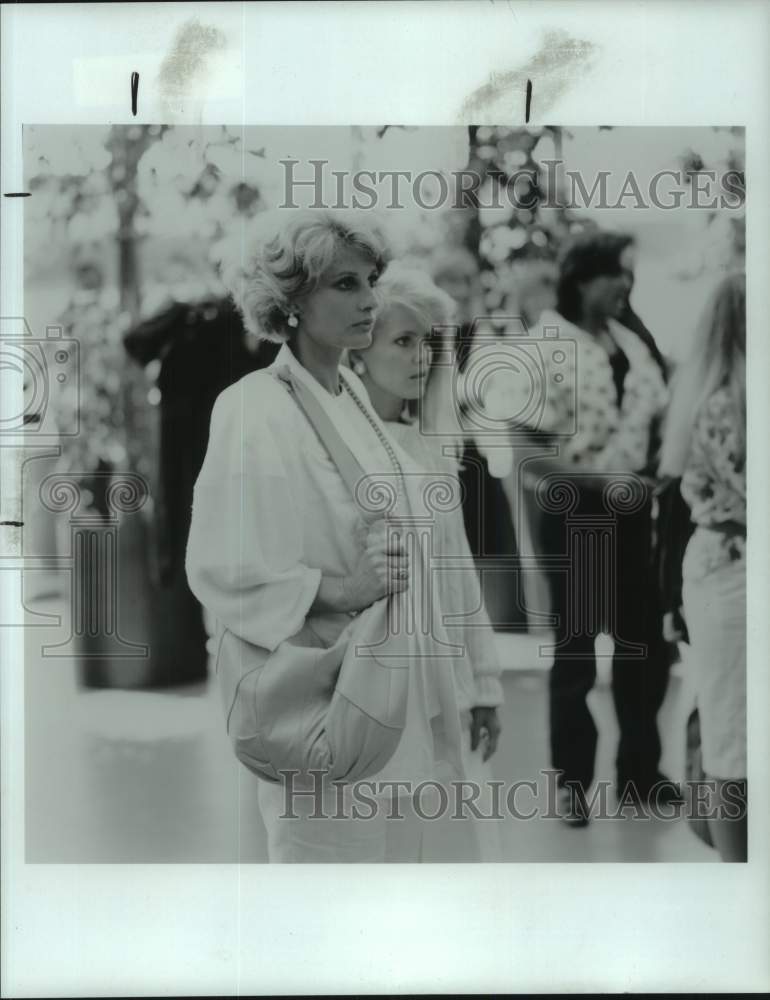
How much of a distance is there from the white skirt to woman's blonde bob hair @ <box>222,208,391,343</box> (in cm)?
149

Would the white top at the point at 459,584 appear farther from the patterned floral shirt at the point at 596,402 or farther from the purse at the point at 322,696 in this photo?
the patterned floral shirt at the point at 596,402

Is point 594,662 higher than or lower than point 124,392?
lower

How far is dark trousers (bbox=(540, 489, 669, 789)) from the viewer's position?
387 cm

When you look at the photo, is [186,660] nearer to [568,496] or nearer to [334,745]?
[334,745]

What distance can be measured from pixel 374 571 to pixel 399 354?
734 millimetres

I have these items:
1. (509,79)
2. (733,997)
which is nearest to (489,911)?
(733,997)

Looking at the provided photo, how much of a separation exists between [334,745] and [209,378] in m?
1.30

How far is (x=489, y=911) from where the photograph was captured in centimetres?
389

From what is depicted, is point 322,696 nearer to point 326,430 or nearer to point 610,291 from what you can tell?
point 326,430

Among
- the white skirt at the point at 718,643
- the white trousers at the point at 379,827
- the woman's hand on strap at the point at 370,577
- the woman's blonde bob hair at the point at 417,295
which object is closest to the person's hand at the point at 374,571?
the woman's hand on strap at the point at 370,577

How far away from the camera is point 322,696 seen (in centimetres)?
382

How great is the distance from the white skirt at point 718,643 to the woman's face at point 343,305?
134 cm

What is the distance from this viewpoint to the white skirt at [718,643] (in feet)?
12.8

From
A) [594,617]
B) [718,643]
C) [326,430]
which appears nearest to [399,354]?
[326,430]
